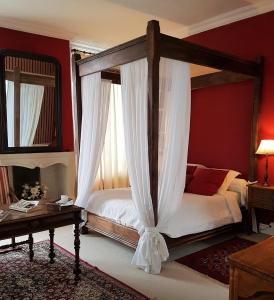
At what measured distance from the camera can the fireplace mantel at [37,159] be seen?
4473mm

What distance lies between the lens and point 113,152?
544 centimetres

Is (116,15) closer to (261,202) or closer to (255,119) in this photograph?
(255,119)

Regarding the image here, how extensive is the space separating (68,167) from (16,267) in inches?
86.2

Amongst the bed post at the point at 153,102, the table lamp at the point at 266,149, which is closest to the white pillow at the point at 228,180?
the table lamp at the point at 266,149

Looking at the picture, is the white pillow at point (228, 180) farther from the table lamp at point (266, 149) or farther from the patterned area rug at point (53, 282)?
the patterned area rug at point (53, 282)

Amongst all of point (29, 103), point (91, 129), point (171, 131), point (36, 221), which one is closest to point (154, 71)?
point (171, 131)

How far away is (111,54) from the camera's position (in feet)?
10.8

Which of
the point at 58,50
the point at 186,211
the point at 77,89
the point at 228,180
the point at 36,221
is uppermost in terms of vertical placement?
the point at 58,50

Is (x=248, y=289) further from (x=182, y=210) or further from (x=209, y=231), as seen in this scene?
(x=209, y=231)

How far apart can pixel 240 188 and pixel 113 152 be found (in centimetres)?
231

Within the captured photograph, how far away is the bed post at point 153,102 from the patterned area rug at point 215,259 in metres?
0.66

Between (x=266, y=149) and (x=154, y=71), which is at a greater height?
(x=154, y=71)

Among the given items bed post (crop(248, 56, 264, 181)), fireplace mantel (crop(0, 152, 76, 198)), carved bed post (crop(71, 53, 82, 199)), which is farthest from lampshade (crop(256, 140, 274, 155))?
fireplace mantel (crop(0, 152, 76, 198))

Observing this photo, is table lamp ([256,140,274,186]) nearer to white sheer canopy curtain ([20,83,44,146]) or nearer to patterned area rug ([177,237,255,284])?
patterned area rug ([177,237,255,284])
